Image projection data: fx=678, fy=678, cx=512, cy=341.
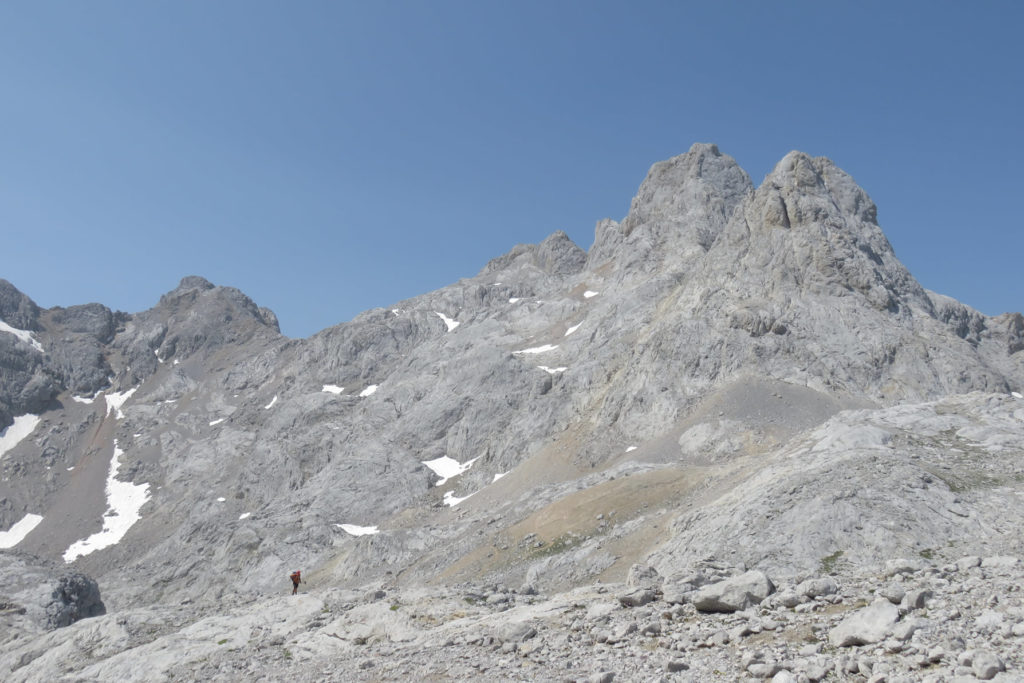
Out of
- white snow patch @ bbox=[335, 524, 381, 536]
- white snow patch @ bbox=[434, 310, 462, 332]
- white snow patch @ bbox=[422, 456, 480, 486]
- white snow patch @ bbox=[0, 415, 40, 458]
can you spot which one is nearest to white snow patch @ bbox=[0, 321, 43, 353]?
white snow patch @ bbox=[0, 415, 40, 458]

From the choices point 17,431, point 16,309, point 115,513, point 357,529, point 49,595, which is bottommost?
point 49,595

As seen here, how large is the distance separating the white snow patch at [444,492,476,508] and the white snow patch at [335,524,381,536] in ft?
26.4

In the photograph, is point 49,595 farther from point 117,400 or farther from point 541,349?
point 117,400

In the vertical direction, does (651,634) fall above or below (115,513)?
below

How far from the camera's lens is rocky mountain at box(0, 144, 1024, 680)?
998 inches

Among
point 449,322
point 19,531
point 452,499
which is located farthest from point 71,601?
point 449,322

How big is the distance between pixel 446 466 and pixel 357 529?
1430 centimetres

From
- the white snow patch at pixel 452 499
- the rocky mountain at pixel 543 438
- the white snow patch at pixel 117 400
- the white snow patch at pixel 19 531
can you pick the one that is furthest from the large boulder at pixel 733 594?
the white snow patch at pixel 117 400

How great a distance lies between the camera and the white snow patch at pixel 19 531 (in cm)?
10656

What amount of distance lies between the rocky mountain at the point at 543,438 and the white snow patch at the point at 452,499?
942 mm

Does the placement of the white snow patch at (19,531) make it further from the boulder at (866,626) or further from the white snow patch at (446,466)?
the boulder at (866,626)

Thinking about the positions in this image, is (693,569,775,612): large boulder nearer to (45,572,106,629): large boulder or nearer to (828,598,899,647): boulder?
(828,598,899,647): boulder

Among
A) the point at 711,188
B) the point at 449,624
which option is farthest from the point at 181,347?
the point at 449,624

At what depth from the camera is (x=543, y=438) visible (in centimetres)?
7894
